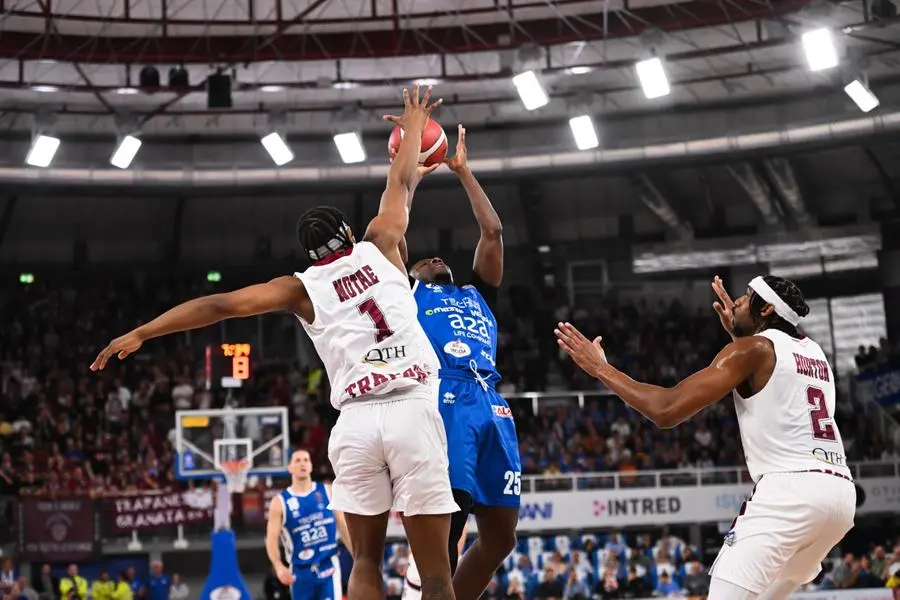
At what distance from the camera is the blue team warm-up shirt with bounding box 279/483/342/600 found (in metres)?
11.6

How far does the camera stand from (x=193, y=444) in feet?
64.0

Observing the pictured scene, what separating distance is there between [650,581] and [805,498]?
17815mm

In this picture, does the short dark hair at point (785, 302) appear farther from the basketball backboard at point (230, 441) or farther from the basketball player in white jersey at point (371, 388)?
the basketball backboard at point (230, 441)

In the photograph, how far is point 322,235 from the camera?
20.4ft

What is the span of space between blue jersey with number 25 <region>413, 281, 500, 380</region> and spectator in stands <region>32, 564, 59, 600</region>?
17.4m

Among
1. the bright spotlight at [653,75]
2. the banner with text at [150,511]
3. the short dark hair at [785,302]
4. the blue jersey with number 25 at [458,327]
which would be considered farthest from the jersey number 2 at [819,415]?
the banner with text at [150,511]

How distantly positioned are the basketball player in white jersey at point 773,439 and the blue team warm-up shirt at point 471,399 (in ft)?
2.76

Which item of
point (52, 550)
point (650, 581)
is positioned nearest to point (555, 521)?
point (650, 581)

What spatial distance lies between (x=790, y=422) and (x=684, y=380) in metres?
0.75

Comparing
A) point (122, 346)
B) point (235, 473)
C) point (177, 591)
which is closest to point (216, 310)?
point (122, 346)

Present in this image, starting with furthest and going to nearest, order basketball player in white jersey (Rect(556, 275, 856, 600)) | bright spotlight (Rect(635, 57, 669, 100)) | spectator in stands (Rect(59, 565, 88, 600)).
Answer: spectator in stands (Rect(59, 565, 88, 600)), bright spotlight (Rect(635, 57, 669, 100)), basketball player in white jersey (Rect(556, 275, 856, 600))

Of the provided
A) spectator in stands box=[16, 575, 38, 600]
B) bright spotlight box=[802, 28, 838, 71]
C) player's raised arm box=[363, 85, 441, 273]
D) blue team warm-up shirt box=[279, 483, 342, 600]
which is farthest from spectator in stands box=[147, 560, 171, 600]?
player's raised arm box=[363, 85, 441, 273]

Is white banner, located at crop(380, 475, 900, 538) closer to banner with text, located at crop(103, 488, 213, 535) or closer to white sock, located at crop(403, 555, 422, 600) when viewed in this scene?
banner with text, located at crop(103, 488, 213, 535)

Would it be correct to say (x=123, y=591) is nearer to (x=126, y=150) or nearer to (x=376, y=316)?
(x=126, y=150)
